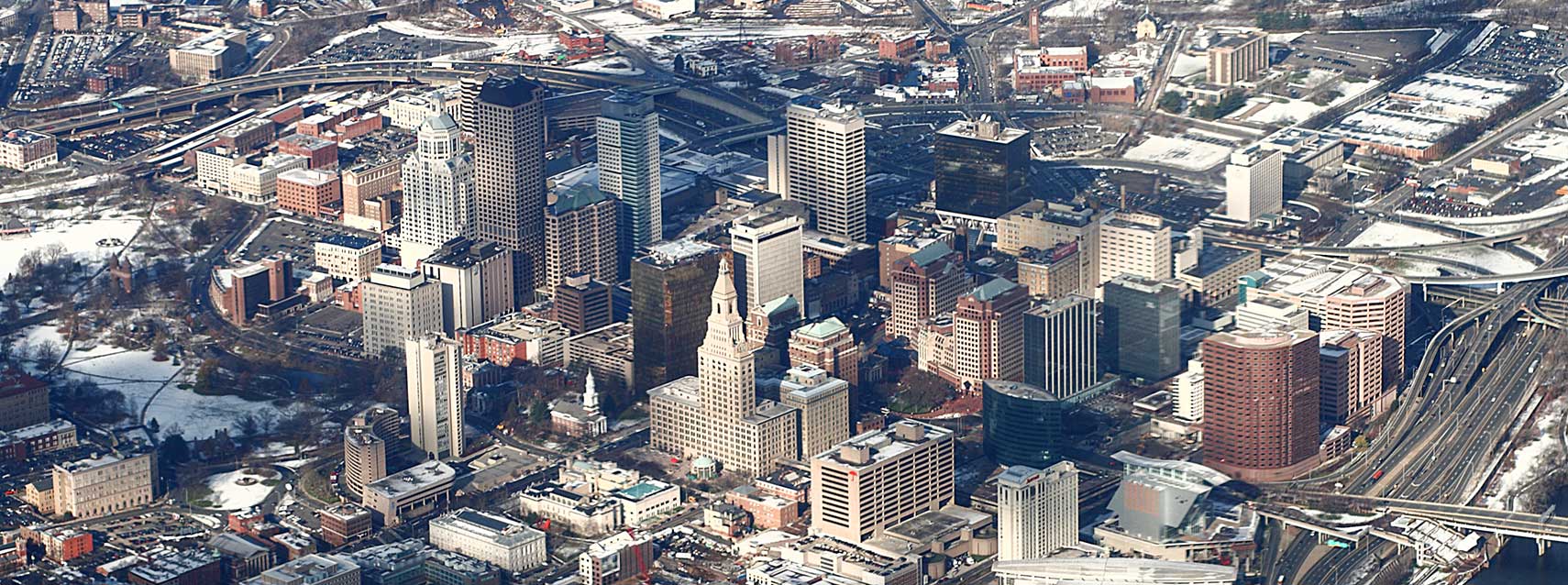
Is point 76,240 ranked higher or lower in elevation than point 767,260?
lower

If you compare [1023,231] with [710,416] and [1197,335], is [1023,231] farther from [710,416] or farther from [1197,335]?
[710,416]

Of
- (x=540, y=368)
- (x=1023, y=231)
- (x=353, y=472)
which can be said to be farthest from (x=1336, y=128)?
(x=353, y=472)

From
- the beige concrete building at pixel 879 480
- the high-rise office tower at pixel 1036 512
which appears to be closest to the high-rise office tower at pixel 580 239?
the beige concrete building at pixel 879 480

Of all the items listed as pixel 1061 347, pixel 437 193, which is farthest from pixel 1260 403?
pixel 437 193

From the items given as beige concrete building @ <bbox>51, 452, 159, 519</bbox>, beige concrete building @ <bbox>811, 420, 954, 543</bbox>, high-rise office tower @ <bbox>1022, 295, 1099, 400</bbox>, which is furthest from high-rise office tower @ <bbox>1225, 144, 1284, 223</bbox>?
beige concrete building @ <bbox>51, 452, 159, 519</bbox>

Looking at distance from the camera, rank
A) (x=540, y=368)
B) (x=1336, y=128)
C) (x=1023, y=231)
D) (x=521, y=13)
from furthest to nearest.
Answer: (x=521, y=13) < (x=1336, y=128) < (x=1023, y=231) < (x=540, y=368)

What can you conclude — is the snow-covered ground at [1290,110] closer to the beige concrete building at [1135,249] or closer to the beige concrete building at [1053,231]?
the beige concrete building at [1053,231]

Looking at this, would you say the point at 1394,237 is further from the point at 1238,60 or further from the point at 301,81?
the point at 301,81
